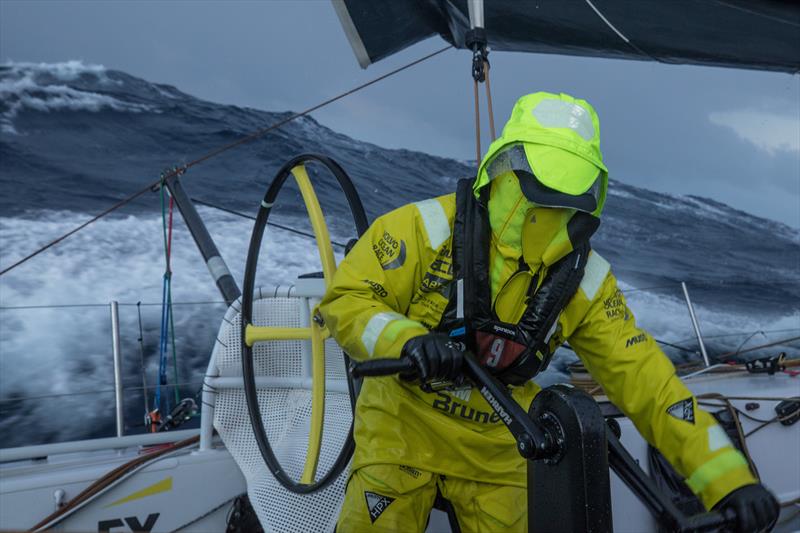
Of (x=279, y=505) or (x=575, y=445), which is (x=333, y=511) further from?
(x=575, y=445)

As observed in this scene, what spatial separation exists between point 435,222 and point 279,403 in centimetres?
100

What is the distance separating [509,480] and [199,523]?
3.14 feet

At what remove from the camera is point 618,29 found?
367 centimetres

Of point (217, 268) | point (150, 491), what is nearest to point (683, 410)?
point (150, 491)

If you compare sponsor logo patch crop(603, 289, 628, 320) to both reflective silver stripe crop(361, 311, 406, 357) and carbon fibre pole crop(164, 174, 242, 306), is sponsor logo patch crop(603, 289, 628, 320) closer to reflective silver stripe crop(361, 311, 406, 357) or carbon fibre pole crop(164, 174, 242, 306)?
reflective silver stripe crop(361, 311, 406, 357)

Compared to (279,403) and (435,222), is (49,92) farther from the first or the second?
(435,222)

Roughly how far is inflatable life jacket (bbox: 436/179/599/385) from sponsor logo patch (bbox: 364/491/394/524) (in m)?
0.36

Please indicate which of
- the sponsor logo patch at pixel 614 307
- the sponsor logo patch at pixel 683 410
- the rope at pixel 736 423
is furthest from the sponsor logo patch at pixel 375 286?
the rope at pixel 736 423

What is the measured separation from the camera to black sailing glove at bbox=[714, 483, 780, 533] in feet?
3.85

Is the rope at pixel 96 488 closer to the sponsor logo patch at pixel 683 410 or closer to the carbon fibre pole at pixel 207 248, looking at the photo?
the carbon fibre pole at pixel 207 248

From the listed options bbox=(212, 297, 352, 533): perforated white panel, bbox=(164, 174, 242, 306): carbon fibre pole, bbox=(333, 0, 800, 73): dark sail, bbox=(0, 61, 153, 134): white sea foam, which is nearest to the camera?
bbox=(212, 297, 352, 533): perforated white panel

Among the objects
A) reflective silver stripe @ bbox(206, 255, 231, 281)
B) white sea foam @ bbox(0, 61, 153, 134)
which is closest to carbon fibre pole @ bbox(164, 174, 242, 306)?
reflective silver stripe @ bbox(206, 255, 231, 281)

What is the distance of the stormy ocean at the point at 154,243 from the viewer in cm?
416

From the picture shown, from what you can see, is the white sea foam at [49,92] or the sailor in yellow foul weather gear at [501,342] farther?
the white sea foam at [49,92]
